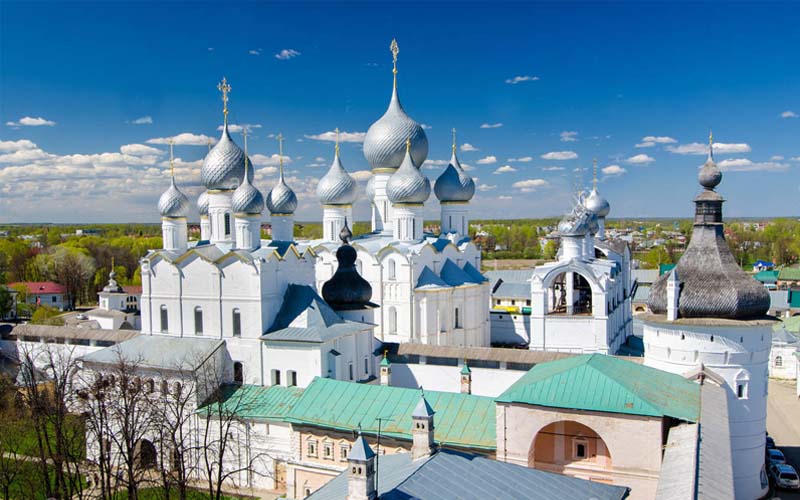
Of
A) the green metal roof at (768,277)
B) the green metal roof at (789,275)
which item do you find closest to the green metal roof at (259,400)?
the green metal roof at (768,277)

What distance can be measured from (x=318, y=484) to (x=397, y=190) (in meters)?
13.8

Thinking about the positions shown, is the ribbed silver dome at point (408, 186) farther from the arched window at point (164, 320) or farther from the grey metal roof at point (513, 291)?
the grey metal roof at point (513, 291)

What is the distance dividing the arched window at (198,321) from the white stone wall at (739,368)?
13.6 meters

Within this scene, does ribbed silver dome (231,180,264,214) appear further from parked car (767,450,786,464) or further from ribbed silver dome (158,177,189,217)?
parked car (767,450,786,464)

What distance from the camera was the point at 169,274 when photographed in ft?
68.8

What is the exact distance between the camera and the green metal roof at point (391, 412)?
599 inches

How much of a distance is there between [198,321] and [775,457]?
709 inches

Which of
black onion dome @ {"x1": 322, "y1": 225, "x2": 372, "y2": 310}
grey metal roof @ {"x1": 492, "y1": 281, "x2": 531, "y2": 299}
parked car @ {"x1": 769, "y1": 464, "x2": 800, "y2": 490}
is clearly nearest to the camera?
parked car @ {"x1": 769, "y1": 464, "x2": 800, "y2": 490}

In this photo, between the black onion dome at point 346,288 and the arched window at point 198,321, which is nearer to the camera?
the arched window at point 198,321

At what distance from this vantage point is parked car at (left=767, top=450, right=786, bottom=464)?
62.6 feet

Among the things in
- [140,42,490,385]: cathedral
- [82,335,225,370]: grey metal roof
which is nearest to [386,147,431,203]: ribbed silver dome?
[140,42,490,385]: cathedral

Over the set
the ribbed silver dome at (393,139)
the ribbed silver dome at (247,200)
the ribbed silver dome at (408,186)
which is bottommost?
the ribbed silver dome at (247,200)

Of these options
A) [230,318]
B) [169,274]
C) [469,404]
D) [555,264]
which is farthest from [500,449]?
[555,264]

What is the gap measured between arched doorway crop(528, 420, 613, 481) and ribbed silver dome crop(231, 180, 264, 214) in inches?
491
